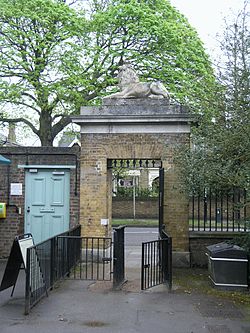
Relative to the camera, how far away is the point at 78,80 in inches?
732

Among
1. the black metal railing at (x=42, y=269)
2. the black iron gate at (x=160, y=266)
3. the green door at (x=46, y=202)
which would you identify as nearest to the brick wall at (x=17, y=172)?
the green door at (x=46, y=202)

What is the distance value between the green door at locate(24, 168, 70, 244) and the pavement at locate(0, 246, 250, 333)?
3.09m

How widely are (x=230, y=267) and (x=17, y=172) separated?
6166mm

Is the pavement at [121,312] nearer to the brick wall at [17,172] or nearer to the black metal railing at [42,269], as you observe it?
the black metal railing at [42,269]

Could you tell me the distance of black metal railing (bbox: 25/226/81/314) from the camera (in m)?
6.71

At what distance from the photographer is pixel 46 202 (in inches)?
463

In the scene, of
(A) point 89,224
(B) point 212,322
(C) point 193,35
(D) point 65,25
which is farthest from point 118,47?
(B) point 212,322

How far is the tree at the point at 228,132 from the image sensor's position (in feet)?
26.1

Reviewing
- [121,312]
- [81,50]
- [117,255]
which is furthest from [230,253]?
[81,50]

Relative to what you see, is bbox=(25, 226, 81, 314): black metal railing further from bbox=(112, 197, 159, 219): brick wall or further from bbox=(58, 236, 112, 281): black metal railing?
bbox=(112, 197, 159, 219): brick wall

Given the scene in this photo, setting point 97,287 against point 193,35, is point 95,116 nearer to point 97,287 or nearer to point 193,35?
point 97,287

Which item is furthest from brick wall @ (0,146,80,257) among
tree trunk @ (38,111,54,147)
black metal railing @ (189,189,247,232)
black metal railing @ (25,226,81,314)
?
tree trunk @ (38,111,54,147)

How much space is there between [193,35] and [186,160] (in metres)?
12.8

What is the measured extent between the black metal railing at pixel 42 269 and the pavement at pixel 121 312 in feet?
0.57
